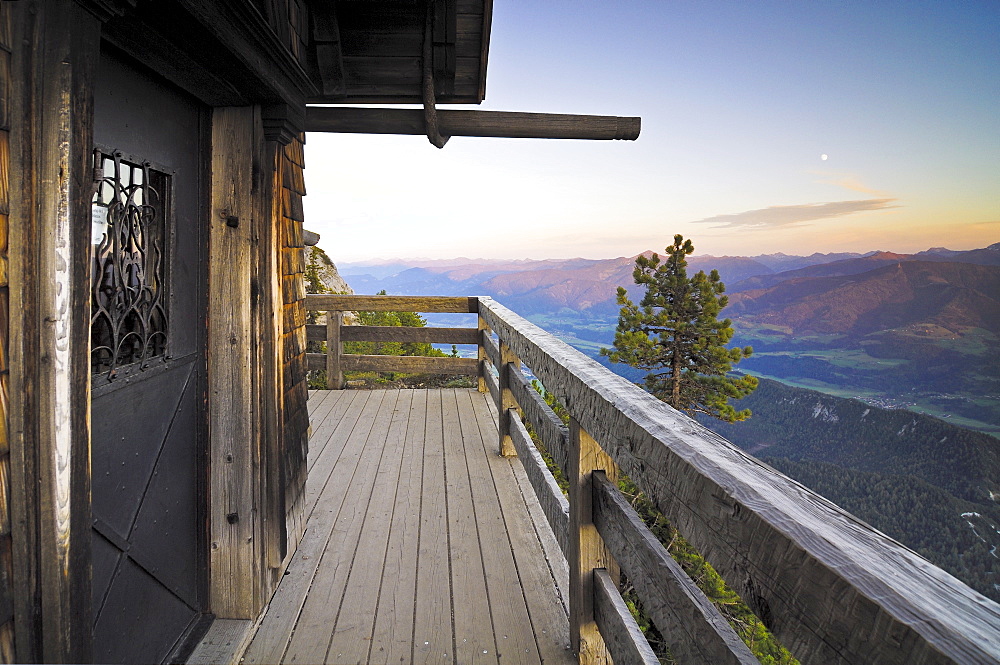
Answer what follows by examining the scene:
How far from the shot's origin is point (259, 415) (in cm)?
202

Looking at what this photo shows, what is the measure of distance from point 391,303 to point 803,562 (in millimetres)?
4986

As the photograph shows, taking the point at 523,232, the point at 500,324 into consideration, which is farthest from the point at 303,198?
the point at 523,232

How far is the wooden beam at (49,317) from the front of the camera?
2.77ft

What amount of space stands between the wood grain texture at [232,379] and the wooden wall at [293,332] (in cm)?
25

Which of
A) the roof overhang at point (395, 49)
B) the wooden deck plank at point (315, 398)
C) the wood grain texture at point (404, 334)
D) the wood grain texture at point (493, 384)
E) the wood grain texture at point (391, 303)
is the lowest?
the wooden deck plank at point (315, 398)

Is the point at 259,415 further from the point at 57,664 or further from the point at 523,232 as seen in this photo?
the point at 523,232

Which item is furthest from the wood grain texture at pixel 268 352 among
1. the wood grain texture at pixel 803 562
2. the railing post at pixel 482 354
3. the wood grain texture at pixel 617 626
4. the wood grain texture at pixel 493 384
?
the railing post at pixel 482 354

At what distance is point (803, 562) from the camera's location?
0.59 m

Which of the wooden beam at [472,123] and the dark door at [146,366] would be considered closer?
the dark door at [146,366]

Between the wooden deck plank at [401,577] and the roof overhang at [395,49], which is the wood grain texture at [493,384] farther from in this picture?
the roof overhang at [395,49]

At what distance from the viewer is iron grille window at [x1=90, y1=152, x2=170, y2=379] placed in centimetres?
137

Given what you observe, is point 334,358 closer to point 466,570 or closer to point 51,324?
point 466,570

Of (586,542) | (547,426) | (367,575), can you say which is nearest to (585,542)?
(586,542)

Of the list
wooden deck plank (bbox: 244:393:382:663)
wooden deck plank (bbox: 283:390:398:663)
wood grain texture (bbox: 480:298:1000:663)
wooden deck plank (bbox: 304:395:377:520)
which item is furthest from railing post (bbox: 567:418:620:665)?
wooden deck plank (bbox: 304:395:377:520)
